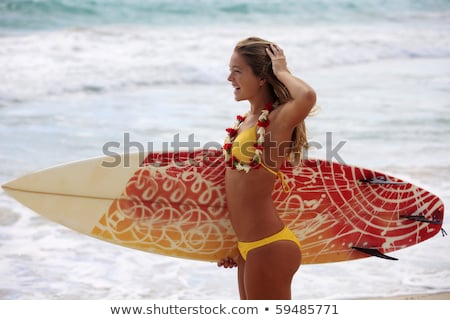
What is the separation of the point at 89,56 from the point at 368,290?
27.5ft

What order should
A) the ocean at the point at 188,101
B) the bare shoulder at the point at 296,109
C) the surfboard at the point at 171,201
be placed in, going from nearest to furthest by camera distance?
1. the bare shoulder at the point at 296,109
2. the surfboard at the point at 171,201
3. the ocean at the point at 188,101

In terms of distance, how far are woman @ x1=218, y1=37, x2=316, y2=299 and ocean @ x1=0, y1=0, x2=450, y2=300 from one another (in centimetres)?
136

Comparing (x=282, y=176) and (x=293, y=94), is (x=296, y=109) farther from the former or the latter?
(x=282, y=176)

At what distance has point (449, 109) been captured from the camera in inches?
360

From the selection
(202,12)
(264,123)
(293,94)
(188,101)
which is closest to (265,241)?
(264,123)

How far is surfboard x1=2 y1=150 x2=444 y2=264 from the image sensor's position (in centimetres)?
279

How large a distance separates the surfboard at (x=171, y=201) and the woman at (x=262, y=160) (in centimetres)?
37

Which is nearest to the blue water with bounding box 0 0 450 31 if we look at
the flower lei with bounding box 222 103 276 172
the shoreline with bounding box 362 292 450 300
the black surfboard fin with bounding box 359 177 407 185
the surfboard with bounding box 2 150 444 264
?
the shoreline with bounding box 362 292 450 300

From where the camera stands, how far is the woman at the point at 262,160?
7.67 feet

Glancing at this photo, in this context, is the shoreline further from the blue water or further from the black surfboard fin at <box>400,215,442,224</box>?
the blue water

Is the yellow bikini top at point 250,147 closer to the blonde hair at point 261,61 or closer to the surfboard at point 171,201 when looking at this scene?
the blonde hair at point 261,61

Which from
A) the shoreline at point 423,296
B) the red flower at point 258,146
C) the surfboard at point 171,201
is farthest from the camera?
the shoreline at point 423,296

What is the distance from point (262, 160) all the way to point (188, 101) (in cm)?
706

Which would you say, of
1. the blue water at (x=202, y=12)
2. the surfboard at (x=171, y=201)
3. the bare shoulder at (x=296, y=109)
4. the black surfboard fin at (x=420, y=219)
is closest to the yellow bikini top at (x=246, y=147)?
the bare shoulder at (x=296, y=109)
